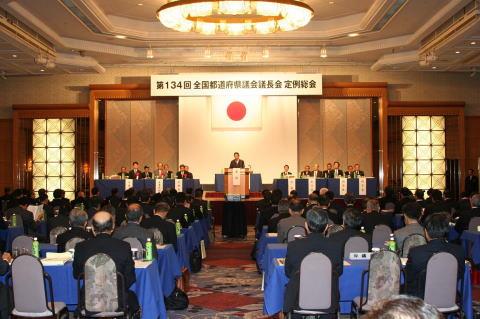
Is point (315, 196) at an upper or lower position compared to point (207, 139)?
lower

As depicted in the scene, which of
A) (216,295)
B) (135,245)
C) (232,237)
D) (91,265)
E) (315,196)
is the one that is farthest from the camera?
(232,237)

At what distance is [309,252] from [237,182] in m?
10.4

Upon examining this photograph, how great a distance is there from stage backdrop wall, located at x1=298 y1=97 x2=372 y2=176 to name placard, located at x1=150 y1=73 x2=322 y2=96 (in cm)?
169

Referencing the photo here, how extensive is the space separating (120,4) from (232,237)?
587 cm

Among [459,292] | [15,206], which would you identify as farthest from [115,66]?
[459,292]

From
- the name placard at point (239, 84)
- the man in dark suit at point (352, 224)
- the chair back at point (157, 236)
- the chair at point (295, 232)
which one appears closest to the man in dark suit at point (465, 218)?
the chair at point (295, 232)

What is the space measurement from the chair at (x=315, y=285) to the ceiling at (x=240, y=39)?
8.71m

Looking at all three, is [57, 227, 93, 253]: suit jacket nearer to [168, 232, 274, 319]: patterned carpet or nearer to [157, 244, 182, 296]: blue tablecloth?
[157, 244, 182, 296]: blue tablecloth

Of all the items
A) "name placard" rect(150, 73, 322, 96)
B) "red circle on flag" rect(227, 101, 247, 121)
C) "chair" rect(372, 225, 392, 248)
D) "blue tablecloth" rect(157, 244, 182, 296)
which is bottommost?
"blue tablecloth" rect(157, 244, 182, 296)

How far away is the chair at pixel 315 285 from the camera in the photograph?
5418 mm

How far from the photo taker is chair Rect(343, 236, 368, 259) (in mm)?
6691

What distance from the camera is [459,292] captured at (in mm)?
5746

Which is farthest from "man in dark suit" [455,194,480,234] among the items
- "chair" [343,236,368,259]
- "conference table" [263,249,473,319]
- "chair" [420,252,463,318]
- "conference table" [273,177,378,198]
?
"conference table" [273,177,378,198]

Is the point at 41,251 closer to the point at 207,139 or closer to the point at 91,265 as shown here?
the point at 91,265
